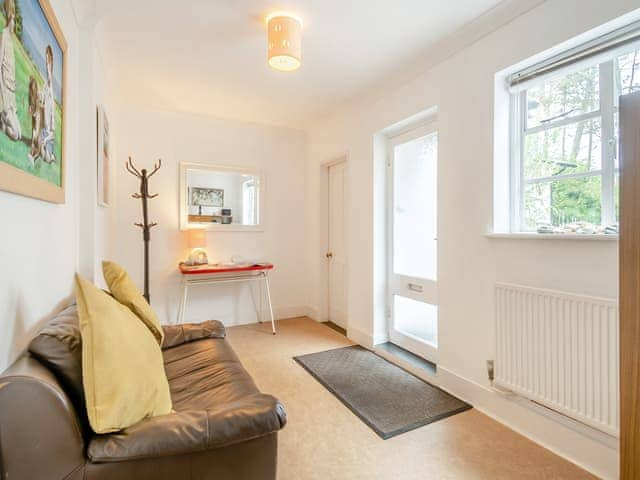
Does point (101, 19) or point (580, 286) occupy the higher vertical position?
point (101, 19)

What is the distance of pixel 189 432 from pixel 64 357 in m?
0.45

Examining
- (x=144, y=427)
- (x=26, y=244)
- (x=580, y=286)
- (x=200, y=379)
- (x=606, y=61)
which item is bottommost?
(x=200, y=379)

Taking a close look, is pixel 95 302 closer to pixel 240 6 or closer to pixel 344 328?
pixel 240 6

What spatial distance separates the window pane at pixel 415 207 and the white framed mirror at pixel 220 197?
1838 millimetres

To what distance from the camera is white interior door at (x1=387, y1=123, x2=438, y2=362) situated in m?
2.75

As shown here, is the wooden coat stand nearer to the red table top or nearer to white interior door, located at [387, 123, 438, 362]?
the red table top

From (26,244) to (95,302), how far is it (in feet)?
1.04

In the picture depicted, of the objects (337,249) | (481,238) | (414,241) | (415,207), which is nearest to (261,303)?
(337,249)

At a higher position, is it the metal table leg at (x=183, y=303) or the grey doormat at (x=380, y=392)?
the metal table leg at (x=183, y=303)

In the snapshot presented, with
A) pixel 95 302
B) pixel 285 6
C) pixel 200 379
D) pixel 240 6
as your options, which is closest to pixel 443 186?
pixel 285 6

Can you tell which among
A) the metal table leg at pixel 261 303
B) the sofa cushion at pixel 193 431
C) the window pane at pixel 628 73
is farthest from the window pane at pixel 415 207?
the sofa cushion at pixel 193 431

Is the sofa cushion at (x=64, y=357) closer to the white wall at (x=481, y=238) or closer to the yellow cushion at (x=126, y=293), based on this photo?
the yellow cushion at (x=126, y=293)

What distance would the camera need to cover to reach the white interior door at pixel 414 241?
9.02 ft

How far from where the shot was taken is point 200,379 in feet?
5.43
